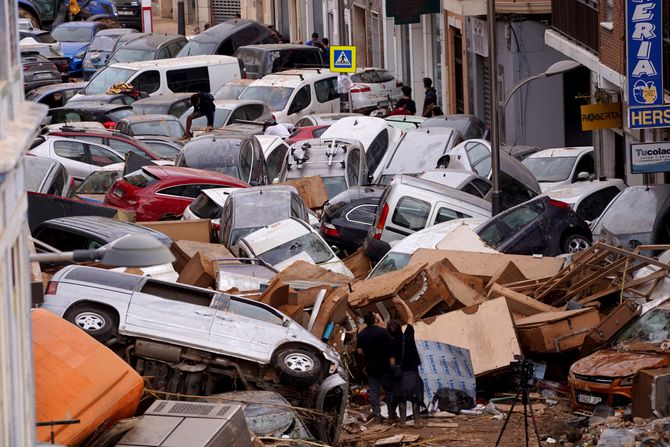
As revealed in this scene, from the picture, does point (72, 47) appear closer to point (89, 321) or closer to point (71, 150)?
point (71, 150)

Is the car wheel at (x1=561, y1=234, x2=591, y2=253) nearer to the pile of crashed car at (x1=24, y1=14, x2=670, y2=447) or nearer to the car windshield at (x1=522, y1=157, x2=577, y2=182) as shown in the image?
the pile of crashed car at (x1=24, y1=14, x2=670, y2=447)

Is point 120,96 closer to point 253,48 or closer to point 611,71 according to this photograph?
point 253,48

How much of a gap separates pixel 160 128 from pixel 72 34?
19964mm

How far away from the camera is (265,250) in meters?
18.7

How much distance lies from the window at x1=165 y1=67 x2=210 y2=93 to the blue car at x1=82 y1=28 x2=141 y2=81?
668cm

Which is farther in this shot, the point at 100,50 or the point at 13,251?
the point at 100,50

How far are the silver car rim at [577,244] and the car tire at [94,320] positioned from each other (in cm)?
787

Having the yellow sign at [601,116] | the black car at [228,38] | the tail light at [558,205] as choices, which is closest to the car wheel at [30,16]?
the black car at [228,38]

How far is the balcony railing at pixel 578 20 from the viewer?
2659cm

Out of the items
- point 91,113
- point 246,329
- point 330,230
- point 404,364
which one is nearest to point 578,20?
point 330,230

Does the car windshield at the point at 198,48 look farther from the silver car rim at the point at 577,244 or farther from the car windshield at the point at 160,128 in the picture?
the silver car rim at the point at 577,244

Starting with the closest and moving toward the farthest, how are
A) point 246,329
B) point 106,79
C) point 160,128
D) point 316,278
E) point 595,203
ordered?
point 246,329 → point 316,278 → point 595,203 → point 160,128 → point 106,79

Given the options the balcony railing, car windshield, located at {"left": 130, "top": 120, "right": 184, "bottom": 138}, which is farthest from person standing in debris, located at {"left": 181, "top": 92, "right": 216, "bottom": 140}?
the balcony railing

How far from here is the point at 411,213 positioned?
19.8 m
